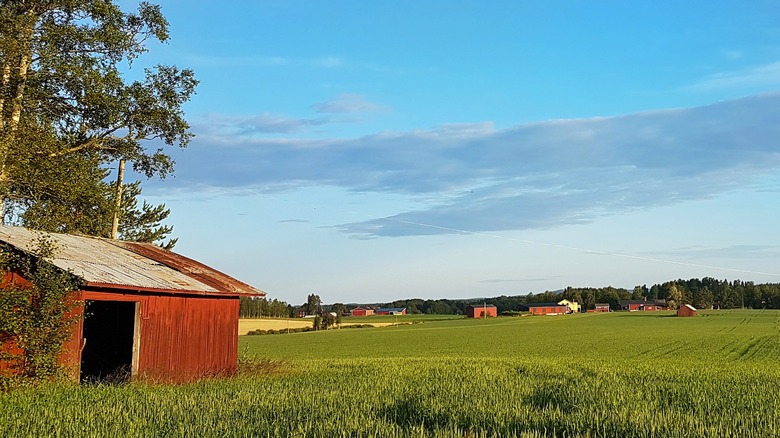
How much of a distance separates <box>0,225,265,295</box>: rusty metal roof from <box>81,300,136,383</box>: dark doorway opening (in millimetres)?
1815

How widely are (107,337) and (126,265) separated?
3.61 meters

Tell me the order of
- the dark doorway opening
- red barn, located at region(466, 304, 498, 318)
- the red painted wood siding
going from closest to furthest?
the red painted wood siding < the dark doorway opening < red barn, located at region(466, 304, 498, 318)

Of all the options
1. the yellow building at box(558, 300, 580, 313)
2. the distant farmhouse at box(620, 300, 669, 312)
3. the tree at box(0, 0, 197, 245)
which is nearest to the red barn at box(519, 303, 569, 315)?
the yellow building at box(558, 300, 580, 313)

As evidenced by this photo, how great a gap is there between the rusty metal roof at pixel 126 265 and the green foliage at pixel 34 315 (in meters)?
0.38

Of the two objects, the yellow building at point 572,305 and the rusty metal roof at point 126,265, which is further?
the yellow building at point 572,305

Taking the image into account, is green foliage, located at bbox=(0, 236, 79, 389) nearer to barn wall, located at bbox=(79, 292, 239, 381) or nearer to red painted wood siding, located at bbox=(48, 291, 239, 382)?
red painted wood siding, located at bbox=(48, 291, 239, 382)

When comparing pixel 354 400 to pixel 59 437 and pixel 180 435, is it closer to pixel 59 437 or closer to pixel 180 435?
pixel 180 435

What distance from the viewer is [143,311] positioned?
18906 millimetres

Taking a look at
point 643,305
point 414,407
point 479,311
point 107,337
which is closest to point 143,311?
point 107,337

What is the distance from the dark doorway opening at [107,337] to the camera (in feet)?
72.1

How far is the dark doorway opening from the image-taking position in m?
22.0

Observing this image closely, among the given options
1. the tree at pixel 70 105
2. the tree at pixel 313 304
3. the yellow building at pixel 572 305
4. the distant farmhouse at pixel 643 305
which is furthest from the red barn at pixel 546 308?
the tree at pixel 70 105

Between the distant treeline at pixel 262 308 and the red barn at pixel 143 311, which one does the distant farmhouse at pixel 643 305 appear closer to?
the distant treeline at pixel 262 308

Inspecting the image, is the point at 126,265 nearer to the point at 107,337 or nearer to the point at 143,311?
the point at 143,311
